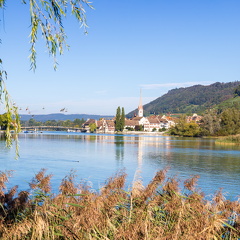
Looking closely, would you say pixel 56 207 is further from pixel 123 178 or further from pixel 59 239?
pixel 123 178

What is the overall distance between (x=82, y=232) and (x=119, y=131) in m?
134

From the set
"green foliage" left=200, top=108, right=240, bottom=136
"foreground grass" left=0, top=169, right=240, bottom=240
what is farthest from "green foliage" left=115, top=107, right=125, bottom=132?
"foreground grass" left=0, top=169, right=240, bottom=240

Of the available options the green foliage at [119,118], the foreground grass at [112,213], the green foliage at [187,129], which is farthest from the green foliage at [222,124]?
the foreground grass at [112,213]

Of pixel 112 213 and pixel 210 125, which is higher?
pixel 210 125

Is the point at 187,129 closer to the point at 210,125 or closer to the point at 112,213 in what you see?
the point at 210,125

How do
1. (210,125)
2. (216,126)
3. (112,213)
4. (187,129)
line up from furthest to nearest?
(187,129)
(210,125)
(216,126)
(112,213)

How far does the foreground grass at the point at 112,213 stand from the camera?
4.79 m

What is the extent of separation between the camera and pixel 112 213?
224 inches

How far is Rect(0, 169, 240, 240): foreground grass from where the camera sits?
479 centimetres

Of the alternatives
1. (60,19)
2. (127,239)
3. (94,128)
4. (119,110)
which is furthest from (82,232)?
(94,128)

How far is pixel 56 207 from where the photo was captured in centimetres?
611

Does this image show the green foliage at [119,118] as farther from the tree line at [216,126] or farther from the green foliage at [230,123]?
the green foliage at [230,123]

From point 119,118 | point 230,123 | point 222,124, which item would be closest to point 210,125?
point 222,124

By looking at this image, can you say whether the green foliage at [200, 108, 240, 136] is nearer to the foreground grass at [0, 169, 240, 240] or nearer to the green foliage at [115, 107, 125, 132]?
the green foliage at [115, 107, 125, 132]
